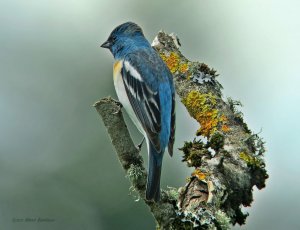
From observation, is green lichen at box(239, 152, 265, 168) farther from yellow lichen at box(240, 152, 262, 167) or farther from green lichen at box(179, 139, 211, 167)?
green lichen at box(179, 139, 211, 167)

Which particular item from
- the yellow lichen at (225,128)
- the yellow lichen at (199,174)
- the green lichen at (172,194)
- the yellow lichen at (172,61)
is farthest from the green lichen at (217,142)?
the yellow lichen at (172,61)

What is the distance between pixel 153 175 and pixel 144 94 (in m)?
1.40

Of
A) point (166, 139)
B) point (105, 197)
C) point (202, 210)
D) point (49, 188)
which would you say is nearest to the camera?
point (202, 210)

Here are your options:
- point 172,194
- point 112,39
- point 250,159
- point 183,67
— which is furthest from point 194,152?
point 112,39

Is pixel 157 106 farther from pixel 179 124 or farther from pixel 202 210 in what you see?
pixel 179 124

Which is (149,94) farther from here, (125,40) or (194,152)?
(125,40)

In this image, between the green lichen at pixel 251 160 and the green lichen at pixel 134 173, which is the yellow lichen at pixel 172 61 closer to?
the green lichen at pixel 251 160

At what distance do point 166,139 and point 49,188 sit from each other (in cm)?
364

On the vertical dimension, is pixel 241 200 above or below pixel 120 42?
below

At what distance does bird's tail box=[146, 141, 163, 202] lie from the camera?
16.7 feet

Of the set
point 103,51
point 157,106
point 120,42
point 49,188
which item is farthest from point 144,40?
point 103,51

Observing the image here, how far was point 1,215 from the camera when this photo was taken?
383 inches

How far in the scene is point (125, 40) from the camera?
26.0ft

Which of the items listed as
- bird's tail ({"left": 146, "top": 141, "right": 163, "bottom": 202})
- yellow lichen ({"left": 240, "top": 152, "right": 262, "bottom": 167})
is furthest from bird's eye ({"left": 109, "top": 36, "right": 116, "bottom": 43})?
yellow lichen ({"left": 240, "top": 152, "right": 262, "bottom": 167})
